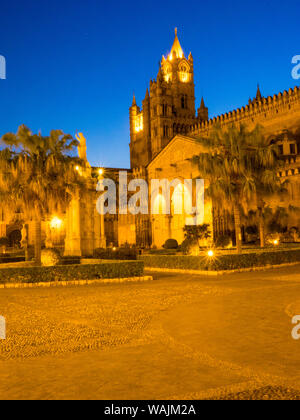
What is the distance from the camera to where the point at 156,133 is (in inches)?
3484

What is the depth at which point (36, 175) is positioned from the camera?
1919cm

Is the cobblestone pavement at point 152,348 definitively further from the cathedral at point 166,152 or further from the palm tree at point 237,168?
the cathedral at point 166,152

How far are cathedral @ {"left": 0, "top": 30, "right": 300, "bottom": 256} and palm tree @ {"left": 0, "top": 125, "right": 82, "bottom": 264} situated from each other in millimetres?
5890

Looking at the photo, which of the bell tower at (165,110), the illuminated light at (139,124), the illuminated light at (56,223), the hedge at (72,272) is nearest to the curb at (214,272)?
the hedge at (72,272)

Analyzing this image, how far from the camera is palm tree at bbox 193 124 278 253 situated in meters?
22.8

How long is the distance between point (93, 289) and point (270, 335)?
8.34 meters

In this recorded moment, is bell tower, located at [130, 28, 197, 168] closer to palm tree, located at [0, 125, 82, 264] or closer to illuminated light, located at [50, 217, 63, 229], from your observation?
illuminated light, located at [50, 217, 63, 229]

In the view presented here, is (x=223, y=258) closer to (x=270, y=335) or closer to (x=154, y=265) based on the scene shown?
(x=154, y=265)

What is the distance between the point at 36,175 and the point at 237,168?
10.5 meters

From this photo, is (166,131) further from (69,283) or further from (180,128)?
(69,283)

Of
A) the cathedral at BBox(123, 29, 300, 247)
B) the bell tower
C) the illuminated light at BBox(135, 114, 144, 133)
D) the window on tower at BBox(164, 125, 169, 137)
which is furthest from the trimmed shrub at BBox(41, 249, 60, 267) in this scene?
the illuminated light at BBox(135, 114, 144, 133)

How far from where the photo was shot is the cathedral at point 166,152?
26.8 metres

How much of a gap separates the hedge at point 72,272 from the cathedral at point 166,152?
926 cm
